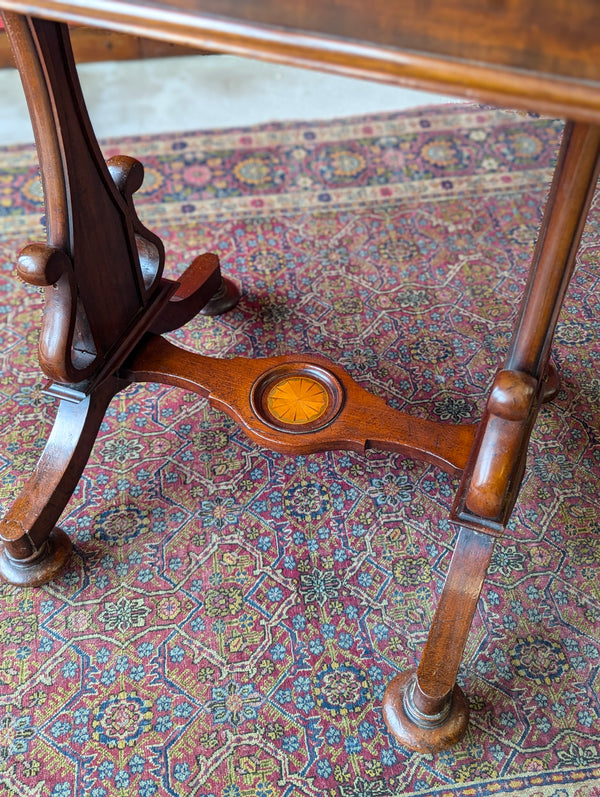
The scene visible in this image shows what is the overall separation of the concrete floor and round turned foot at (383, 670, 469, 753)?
2.29 meters

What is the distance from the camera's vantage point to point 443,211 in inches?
106

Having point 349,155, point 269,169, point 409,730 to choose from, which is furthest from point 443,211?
point 409,730

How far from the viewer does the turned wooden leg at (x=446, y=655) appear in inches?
58.8

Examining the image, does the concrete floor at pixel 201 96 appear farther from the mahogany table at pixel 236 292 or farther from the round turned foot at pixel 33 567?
the round turned foot at pixel 33 567

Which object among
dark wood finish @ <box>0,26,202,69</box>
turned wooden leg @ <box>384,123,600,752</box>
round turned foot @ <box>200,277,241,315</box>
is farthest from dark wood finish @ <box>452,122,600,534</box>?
dark wood finish @ <box>0,26,202,69</box>

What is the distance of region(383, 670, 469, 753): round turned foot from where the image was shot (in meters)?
1.53

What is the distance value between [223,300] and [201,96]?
4.52 feet

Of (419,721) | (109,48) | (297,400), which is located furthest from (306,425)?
(109,48)

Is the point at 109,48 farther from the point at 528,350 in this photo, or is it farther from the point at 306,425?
the point at 528,350

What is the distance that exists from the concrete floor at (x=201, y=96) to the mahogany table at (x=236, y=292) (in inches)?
45.9

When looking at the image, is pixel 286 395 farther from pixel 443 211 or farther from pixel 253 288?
pixel 443 211

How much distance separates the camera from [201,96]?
132 inches

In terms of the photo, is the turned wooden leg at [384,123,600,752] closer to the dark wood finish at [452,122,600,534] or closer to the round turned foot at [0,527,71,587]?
the dark wood finish at [452,122,600,534]

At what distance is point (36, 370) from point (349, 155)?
138 centimetres
